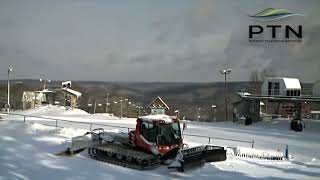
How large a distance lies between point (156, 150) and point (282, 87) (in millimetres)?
34232

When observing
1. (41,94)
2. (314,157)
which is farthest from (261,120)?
(41,94)

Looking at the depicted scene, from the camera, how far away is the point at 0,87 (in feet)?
395

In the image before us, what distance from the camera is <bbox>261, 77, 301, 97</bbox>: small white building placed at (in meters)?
49.6

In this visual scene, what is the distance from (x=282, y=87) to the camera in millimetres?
49812

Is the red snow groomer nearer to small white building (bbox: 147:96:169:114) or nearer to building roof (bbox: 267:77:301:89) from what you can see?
building roof (bbox: 267:77:301:89)

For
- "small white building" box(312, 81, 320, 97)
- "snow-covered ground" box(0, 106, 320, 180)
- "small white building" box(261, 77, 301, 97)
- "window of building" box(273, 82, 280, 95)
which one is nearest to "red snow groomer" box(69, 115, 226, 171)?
"snow-covered ground" box(0, 106, 320, 180)

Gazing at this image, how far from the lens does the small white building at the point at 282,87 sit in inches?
1951

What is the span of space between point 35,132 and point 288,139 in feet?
65.5

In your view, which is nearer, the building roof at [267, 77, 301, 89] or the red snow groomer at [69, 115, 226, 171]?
the red snow groomer at [69, 115, 226, 171]

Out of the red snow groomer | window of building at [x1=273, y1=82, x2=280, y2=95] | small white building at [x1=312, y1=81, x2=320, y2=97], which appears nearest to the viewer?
the red snow groomer

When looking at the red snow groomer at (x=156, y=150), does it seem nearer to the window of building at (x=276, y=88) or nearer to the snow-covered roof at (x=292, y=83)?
the snow-covered roof at (x=292, y=83)

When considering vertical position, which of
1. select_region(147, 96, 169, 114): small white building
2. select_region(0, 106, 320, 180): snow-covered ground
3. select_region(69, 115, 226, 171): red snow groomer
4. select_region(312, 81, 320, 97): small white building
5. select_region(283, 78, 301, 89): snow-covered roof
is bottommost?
select_region(0, 106, 320, 180): snow-covered ground

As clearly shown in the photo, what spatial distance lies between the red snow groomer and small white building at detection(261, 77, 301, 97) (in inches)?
1254

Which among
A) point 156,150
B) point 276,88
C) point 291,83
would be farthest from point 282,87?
point 156,150
